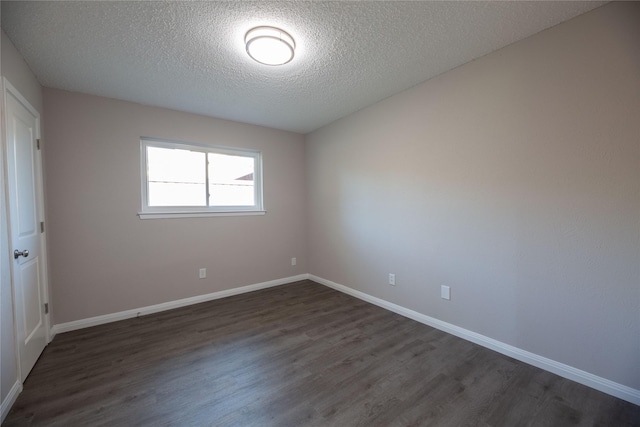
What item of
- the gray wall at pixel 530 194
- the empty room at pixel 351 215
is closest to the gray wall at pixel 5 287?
the empty room at pixel 351 215

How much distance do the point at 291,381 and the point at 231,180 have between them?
280cm

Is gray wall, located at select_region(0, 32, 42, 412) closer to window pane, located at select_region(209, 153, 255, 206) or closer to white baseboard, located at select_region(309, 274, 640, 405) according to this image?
window pane, located at select_region(209, 153, 255, 206)

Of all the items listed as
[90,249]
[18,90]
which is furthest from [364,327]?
[18,90]

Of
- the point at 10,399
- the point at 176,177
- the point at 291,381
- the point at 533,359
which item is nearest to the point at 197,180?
the point at 176,177

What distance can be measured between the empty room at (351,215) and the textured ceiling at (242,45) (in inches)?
0.7

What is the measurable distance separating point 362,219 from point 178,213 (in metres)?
2.37

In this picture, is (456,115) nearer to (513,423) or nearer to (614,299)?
(614,299)

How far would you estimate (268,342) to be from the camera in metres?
2.38

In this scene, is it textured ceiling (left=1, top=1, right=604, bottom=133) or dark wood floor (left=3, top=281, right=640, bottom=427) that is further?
textured ceiling (left=1, top=1, right=604, bottom=133)

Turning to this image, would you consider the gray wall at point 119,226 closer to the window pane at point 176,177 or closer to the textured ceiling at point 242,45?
the window pane at point 176,177

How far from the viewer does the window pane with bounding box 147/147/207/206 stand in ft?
10.4

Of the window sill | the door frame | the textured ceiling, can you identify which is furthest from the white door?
the window sill

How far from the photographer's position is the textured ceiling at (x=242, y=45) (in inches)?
64.4

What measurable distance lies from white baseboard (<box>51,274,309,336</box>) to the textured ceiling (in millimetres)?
2399
